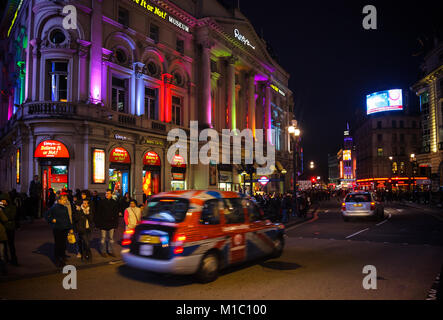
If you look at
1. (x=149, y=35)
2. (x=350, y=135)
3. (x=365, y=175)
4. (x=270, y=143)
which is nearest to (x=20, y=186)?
(x=149, y=35)

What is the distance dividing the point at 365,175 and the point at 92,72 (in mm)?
102194

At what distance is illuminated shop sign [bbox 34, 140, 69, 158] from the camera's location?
2156cm

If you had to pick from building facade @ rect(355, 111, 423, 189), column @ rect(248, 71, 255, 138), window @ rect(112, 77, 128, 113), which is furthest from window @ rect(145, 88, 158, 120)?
building facade @ rect(355, 111, 423, 189)

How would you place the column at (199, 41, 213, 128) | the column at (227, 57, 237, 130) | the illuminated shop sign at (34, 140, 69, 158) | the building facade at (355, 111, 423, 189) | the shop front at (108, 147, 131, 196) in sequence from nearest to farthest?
the illuminated shop sign at (34, 140, 69, 158) → the shop front at (108, 147, 131, 196) → the column at (199, 41, 213, 128) → the column at (227, 57, 237, 130) → the building facade at (355, 111, 423, 189)

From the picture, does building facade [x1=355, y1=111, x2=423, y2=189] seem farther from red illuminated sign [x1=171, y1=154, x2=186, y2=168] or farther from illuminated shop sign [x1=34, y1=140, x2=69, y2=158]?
illuminated shop sign [x1=34, y1=140, x2=69, y2=158]

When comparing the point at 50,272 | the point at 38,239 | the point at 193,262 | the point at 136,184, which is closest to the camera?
the point at 193,262

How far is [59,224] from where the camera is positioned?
9039 mm

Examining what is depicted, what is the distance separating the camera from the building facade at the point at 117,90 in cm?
2203

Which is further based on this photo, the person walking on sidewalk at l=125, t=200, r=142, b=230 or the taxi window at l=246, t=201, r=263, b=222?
the person walking on sidewalk at l=125, t=200, r=142, b=230

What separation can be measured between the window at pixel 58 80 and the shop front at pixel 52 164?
3.07m

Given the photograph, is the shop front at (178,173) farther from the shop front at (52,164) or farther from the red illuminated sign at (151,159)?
the shop front at (52,164)

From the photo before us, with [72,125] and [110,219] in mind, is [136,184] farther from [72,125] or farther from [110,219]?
[110,219]

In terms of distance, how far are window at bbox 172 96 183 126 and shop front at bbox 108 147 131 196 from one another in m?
6.90
